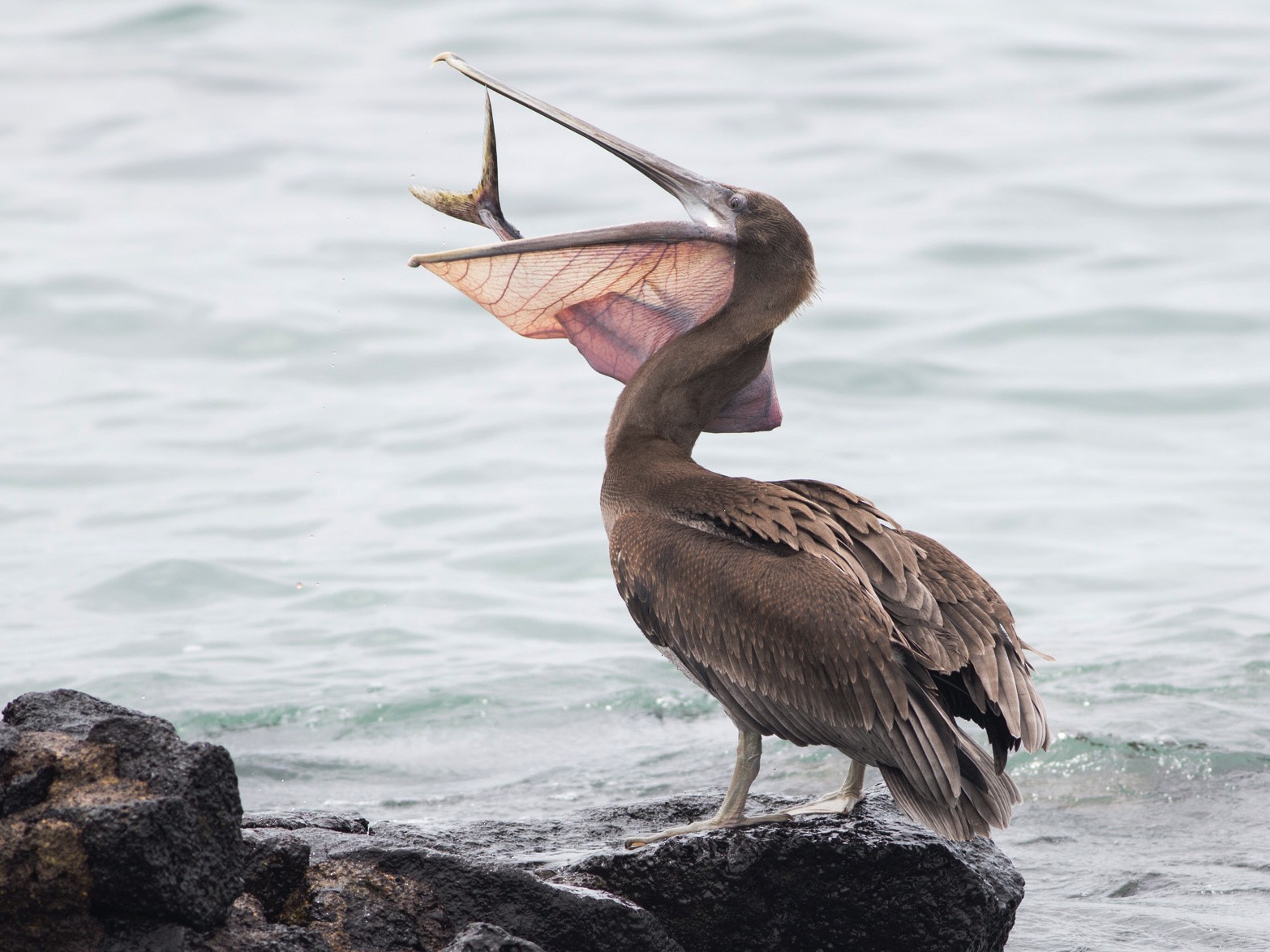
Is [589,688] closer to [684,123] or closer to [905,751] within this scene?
[905,751]

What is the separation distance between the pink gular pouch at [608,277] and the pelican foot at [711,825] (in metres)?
1.49

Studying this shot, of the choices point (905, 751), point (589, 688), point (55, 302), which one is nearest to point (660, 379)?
point (905, 751)

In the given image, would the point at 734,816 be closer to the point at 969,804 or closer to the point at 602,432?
the point at 969,804

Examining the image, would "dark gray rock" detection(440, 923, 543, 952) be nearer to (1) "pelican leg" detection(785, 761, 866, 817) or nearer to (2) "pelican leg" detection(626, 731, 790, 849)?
(2) "pelican leg" detection(626, 731, 790, 849)

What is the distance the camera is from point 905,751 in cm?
446

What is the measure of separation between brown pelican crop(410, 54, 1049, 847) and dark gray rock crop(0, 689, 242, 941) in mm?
1529

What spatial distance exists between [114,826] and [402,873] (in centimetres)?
91

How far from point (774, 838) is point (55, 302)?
485 inches

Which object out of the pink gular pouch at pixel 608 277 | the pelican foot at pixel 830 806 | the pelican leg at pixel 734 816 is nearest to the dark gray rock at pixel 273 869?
the pelican leg at pixel 734 816

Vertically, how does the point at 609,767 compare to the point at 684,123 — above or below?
below

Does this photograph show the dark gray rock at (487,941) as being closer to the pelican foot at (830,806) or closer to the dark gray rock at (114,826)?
the dark gray rock at (114,826)

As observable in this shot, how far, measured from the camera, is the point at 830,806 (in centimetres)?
465

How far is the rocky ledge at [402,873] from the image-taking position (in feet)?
10.7

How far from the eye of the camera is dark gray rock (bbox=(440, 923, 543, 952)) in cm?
336
